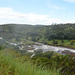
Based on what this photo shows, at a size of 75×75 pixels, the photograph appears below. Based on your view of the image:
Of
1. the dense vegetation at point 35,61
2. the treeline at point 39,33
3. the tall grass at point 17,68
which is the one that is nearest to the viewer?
the tall grass at point 17,68

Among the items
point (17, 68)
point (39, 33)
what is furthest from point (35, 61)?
point (39, 33)

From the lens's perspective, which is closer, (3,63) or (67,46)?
(3,63)

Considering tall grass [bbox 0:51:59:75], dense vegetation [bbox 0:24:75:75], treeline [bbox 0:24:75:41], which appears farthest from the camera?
treeline [bbox 0:24:75:41]

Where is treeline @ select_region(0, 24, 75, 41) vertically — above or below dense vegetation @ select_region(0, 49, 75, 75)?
below

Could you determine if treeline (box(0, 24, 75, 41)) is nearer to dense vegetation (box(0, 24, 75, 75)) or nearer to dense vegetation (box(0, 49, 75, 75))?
dense vegetation (box(0, 24, 75, 75))

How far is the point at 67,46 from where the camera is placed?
3628 cm

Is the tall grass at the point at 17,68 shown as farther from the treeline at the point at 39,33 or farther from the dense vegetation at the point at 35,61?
the treeline at the point at 39,33

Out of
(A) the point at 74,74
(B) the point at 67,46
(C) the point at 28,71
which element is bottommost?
(B) the point at 67,46

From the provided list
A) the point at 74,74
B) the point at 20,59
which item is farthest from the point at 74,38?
the point at 20,59

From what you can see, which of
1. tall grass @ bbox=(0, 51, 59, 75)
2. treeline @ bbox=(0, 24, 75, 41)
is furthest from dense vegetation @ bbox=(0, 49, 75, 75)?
treeline @ bbox=(0, 24, 75, 41)

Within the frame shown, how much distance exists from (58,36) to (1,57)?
43.7m

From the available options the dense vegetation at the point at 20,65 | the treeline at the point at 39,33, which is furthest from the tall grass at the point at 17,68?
the treeline at the point at 39,33

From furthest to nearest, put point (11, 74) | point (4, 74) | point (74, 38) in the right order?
point (74, 38) < point (11, 74) < point (4, 74)

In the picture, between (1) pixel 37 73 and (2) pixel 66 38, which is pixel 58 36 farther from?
(1) pixel 37 73
